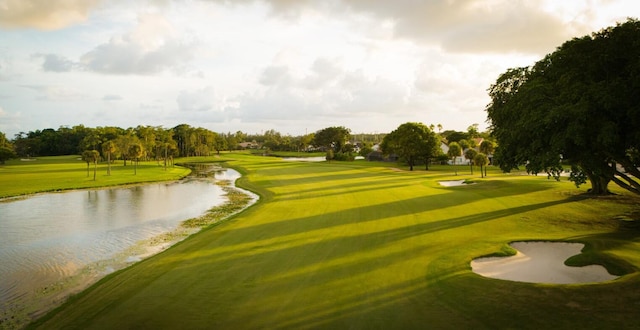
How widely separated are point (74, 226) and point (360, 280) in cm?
2220

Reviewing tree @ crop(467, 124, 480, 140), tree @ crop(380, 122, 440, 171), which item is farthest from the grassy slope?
tree @ crop(467, 124, 480, 140)

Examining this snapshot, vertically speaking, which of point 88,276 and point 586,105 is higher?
point 586,105

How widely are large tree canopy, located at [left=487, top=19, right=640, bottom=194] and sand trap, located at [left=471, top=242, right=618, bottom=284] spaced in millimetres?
3897

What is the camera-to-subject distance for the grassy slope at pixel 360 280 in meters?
10.5

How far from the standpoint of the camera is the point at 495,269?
14.6 m

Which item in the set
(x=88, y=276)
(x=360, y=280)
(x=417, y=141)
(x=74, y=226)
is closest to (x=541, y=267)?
(x=360, y=280)

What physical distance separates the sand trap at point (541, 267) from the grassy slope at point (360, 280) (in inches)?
32.0

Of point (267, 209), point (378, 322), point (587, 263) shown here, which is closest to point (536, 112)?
point (587, 263)

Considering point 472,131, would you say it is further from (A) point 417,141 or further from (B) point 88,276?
(B) point 88,276

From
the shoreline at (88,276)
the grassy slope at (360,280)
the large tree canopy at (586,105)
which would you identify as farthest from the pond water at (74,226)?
the large tree canopy at (586,105)

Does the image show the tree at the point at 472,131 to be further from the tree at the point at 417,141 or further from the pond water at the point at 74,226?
the pond water at the point at 74,226

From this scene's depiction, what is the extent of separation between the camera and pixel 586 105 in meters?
14.5

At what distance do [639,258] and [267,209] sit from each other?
22486 millimetres

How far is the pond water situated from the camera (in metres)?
16.6
